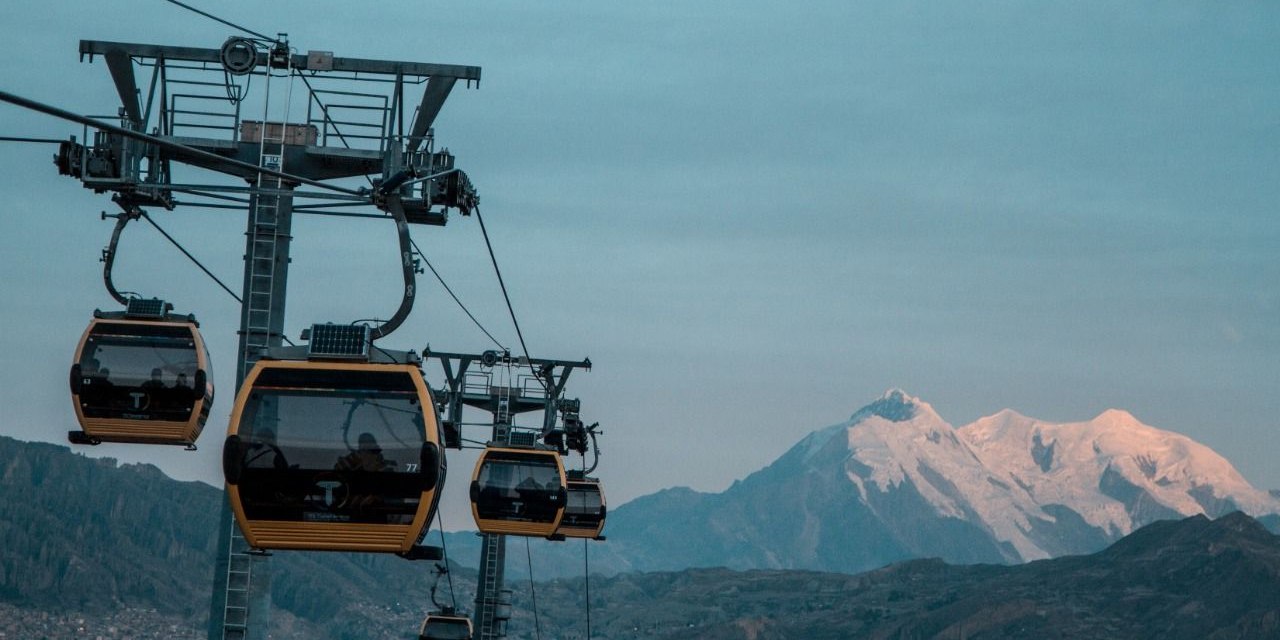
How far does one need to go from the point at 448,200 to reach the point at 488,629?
24.6 m

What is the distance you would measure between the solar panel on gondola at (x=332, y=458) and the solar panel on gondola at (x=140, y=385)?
8.71 meters

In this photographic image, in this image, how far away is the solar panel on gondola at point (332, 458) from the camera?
760 inches

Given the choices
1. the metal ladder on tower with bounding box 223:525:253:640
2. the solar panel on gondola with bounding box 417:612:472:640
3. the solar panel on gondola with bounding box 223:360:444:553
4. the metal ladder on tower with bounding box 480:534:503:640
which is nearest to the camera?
the solar panel on gondola with bounding box 223:360:444:553

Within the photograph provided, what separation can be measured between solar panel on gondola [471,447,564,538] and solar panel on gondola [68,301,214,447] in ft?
48.6

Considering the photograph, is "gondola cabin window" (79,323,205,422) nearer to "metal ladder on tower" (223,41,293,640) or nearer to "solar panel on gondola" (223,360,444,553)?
"metal ladder on tower" (223,41,293,640)

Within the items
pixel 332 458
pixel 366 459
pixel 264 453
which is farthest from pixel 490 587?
pixel 264 453

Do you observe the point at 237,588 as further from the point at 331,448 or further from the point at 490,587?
the point at 490,587

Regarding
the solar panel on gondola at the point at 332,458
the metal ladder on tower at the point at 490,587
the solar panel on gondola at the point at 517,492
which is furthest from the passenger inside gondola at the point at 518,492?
the solar panel on gondola at the point at 332,458

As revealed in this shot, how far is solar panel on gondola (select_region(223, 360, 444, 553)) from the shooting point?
19.3 m

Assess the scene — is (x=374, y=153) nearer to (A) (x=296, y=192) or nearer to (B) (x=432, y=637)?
(A) (x=296, y=192)

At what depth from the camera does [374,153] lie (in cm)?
2666

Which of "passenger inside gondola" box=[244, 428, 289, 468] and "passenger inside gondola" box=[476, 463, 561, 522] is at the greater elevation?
"passenger inside gondola" box=[476, 463, 561, 522]

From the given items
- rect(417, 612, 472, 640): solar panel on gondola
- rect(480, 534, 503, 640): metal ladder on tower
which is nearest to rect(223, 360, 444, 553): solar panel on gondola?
rect(417, 612, 472, 640): solar panel on gondola

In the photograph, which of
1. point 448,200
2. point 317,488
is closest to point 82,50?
point 448,200
